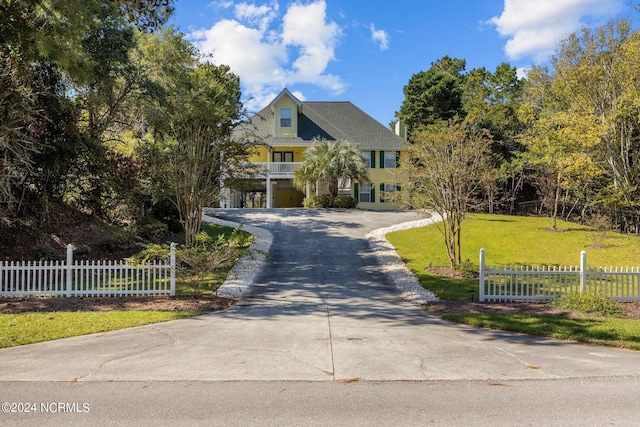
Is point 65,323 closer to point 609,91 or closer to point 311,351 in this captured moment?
point 311,351

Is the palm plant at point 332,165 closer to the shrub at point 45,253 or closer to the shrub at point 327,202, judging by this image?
the shrub at point 327,202

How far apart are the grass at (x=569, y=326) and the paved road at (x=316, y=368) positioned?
1.31 feet

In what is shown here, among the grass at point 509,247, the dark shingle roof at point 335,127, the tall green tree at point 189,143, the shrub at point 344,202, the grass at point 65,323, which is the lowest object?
the grass at point 65,323

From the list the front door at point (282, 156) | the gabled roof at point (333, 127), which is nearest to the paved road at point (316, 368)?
the front door at point (282, 156)

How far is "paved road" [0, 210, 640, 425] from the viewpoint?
4211 mm

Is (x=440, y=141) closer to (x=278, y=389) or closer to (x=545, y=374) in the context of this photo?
(x=545, y=374)

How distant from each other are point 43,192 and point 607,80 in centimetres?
2371

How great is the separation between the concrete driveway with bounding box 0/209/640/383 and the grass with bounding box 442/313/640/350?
16.0 inches

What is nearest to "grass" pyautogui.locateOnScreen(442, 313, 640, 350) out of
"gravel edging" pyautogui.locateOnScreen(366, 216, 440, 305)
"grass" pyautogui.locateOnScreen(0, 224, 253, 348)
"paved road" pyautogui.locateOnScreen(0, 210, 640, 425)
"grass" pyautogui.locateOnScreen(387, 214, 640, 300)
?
"paved road" pyautogui.locateOnScreen(0, 210, 640, 425)

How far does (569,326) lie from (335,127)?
2930 cm

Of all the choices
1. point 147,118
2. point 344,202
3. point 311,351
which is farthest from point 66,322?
point 344,202

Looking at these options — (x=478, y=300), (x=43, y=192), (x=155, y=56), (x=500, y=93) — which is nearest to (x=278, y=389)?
(x=478, y=300)

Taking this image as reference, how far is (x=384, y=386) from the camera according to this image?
4754mm

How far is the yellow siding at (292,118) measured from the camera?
110 feet
